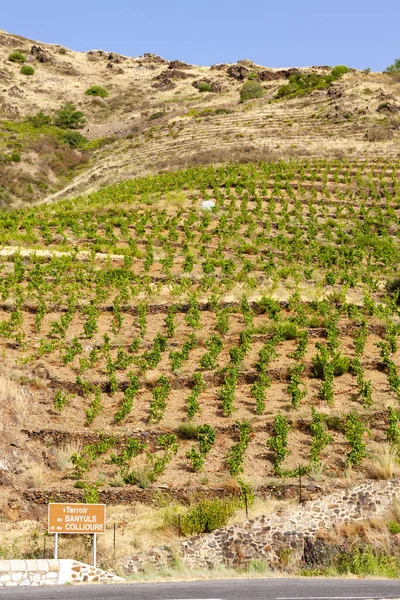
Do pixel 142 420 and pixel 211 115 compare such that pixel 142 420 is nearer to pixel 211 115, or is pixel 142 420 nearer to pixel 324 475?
pixel 324 475

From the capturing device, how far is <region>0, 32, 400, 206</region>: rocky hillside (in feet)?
194

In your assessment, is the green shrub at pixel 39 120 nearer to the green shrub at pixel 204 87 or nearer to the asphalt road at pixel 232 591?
the green shrub at pixel 204 87

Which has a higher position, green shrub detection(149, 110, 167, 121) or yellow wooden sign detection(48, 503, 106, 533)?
green shrub detection(149, 110, 167, 121)

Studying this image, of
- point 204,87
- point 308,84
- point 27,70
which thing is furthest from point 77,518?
point 27,70

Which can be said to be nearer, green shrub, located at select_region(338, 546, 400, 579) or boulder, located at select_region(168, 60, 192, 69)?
green shrub, located at select_region(338, 546, 400, 579)

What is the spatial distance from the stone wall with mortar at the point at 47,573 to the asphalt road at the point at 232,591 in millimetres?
278

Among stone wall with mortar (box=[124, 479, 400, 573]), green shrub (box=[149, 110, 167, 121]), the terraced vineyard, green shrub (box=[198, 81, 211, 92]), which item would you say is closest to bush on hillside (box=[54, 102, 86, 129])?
green shrub (box=[149, 110, 167, 121])

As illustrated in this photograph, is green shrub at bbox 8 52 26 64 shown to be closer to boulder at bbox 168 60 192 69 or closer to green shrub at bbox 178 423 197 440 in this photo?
boulder at bbox 168 60 192 69

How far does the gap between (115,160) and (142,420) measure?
1898 inches

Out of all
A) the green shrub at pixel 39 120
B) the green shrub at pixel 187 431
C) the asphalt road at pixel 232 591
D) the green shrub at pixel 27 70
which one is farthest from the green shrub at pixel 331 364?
the green shrub at pixel 27 70

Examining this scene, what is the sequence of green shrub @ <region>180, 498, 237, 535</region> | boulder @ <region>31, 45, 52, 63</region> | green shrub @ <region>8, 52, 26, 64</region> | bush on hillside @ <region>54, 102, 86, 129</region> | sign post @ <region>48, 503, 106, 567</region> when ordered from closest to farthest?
sign post @ <region>48, 503, 106, 567</region> < green shrub @ <region>180, 498, 237, 535</region> < bush on hillside @ <region>54, 102, 86, 129</region> < green shrub @ <region>8, 52, 26, 64</region> < boulder @ <region>31, 45, 52, 63</region>

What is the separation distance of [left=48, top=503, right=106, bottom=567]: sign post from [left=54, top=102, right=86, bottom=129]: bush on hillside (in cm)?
7732

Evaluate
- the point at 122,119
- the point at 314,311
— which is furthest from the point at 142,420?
the point at 122,119

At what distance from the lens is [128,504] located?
16344mm
